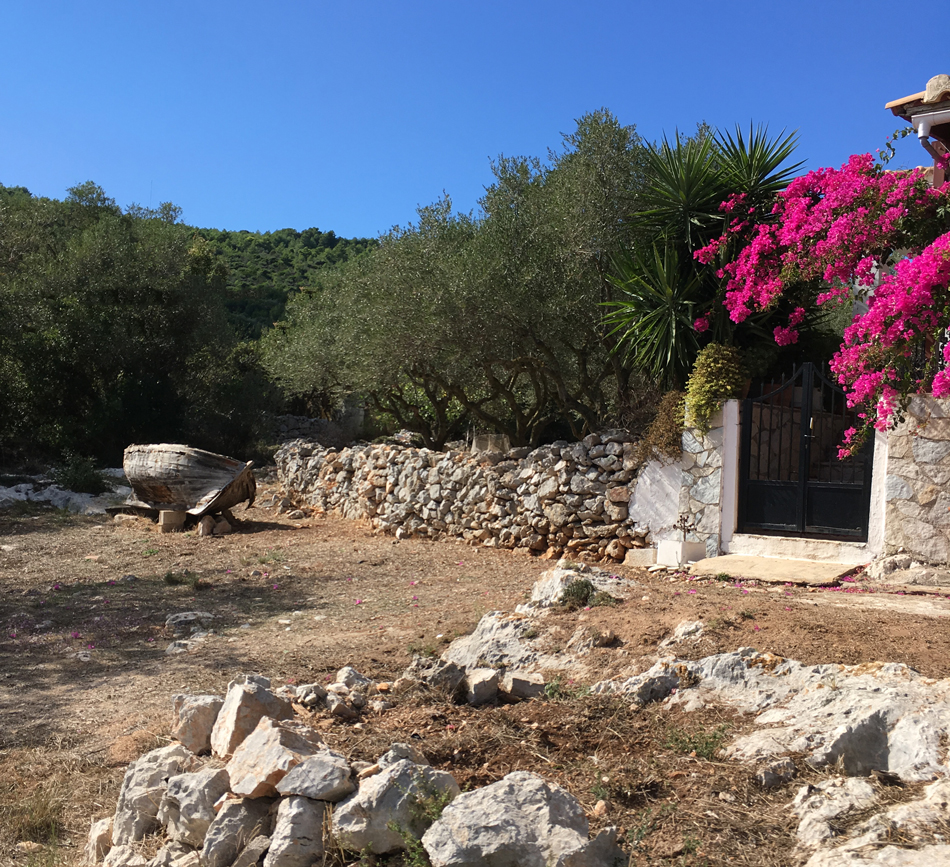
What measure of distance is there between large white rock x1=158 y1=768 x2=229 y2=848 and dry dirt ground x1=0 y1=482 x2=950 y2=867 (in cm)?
51

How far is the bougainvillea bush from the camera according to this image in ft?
23.6

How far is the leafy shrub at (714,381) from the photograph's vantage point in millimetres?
9281

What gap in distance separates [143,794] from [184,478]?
10491 mm

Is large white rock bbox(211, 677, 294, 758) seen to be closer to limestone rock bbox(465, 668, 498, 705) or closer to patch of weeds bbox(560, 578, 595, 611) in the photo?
limestone rock bbox(465, 668, 498, 705)

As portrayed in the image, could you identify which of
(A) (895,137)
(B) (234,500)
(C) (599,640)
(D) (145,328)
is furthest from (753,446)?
(D) (145,328)

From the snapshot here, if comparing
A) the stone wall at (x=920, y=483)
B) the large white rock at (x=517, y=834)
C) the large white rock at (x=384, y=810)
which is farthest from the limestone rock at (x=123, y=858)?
the stone wall at (x=920, y=483)

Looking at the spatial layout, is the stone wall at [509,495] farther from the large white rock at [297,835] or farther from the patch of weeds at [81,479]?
the large white rock at [297,835]

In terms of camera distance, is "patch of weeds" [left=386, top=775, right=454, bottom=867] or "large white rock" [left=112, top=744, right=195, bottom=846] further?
"large white rock" [left=112, top=744, right=195, bottom=846]

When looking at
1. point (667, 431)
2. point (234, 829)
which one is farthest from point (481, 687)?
point (667, 431)

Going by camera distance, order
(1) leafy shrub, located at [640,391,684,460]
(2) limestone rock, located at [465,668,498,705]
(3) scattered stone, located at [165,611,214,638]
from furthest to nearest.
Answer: (1) leafy shrub, located at [640,391,684,460] < (3) scattered stone, located at [165,611,214,638] < (2) limestone rock, located at [465,668,498,705]

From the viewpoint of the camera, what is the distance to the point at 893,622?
5141 mm

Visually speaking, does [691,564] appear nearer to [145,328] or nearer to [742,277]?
[742,277]

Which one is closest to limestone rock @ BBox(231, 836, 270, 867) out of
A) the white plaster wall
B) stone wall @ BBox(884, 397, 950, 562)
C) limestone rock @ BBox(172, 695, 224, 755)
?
limestone rock @ BBox(172, 695, 224, 755)

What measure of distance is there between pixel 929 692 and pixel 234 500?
11.9 metres
